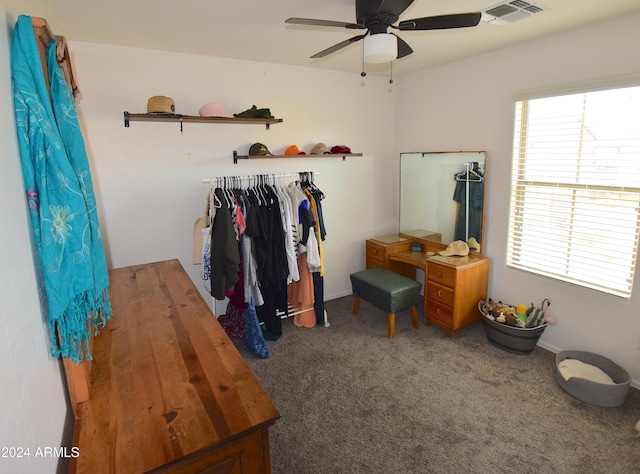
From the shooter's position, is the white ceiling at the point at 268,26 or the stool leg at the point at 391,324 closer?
the white ceiling at the point at 268,26

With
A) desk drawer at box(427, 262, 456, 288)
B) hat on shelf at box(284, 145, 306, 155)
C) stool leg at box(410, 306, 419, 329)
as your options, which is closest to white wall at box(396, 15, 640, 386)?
desk drawer at box(427, 262, 456, 288)

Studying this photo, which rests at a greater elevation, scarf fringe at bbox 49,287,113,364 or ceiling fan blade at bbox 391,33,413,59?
ceiling fan blade at bbox 391,33,413,59

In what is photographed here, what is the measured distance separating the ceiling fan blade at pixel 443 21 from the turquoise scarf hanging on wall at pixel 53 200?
1.53 metres

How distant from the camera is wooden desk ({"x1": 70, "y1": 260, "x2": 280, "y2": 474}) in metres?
1.02

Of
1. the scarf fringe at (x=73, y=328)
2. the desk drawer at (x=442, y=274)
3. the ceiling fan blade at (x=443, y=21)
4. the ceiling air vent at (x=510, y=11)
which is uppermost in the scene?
the ceiling air vent at (x=510, y=11)

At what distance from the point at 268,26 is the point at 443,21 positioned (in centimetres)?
119

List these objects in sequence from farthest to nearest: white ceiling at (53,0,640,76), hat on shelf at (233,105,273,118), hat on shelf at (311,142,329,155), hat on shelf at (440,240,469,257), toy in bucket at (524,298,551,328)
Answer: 1. hat on shelf at (311,142,329,155)
2. hat on shelf at (440,240,469,257)
3. hat on shelf at (233,105,273,118)
4. toy in bucket at (524,298,551,328)
5. white ceiling at (53,0,640,76)

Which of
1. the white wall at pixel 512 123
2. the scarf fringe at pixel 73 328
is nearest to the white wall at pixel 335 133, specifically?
the white wall at pixel 512 123

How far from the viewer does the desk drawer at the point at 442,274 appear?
3.06m

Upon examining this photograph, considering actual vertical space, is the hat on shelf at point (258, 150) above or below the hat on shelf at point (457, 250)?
above

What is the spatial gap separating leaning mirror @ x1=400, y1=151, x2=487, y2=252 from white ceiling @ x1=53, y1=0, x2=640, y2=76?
1.00 meters

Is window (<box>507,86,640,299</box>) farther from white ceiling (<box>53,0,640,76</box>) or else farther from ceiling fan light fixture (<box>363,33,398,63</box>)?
ceiling fan light fixture (<box>363,33,398,63</box>)

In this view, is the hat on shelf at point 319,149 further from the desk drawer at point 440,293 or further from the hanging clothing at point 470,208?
the desk drawer at point 440,293

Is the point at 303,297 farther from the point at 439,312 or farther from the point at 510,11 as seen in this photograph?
the point at 510,11
